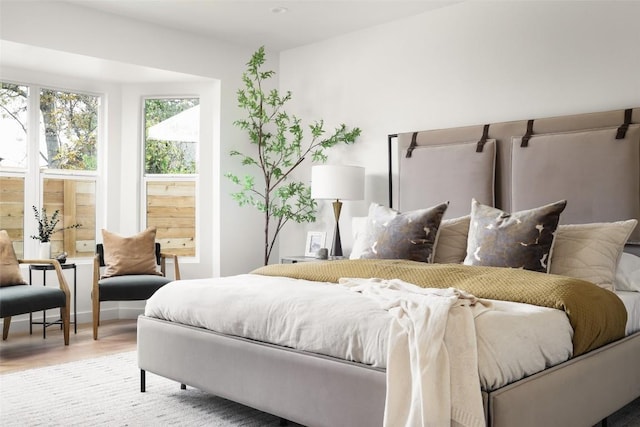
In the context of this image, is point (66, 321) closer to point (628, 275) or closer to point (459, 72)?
point (459, 72)

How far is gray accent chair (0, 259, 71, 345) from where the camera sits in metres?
3.95

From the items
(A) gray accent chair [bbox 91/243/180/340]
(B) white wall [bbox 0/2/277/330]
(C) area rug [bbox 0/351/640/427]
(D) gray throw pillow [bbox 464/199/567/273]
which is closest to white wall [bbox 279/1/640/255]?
(B) white wall [bbox 0/2/277/330]

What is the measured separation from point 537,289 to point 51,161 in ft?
14.7

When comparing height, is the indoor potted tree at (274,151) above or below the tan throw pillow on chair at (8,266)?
above

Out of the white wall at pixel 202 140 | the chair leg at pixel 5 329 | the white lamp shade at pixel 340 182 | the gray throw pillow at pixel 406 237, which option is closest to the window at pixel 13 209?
the white wall at pixel 202 140

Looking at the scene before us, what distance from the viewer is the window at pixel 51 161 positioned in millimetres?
5156

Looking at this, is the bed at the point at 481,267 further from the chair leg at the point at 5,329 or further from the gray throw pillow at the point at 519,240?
the chair leg at the point at 5,329

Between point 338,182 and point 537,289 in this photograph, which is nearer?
point 537,289

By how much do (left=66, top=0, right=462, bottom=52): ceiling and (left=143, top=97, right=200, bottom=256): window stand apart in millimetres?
871

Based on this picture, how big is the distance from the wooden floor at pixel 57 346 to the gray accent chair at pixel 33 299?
0.57 feet

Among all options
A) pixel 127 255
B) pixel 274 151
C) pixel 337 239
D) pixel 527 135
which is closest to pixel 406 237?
pixel 527 135

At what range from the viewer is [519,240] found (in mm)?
3164

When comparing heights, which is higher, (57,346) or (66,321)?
(66,321)

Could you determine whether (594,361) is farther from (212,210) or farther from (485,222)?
(212,210)
